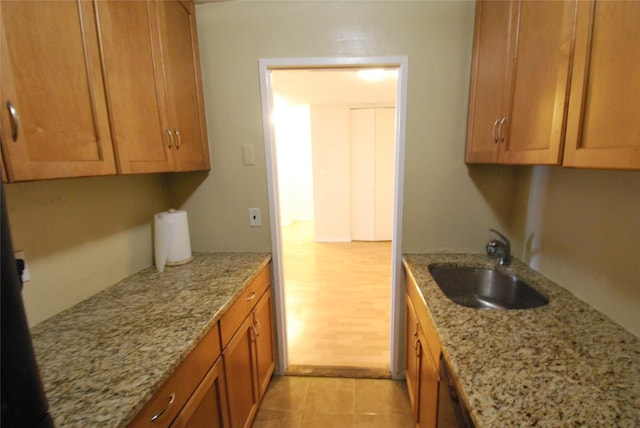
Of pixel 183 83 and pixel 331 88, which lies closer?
pixel 183 83

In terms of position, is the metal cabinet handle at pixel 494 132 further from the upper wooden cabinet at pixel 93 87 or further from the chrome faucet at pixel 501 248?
the upper wooden cabinet at pixel 93 87

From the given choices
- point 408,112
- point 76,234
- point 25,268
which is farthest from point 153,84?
point 408,112

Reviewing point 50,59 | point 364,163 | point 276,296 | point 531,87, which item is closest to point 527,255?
point 531,87

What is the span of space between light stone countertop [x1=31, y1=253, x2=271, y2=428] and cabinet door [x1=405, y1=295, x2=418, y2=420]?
0.88 metres

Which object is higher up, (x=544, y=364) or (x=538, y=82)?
(x=538, y=82)

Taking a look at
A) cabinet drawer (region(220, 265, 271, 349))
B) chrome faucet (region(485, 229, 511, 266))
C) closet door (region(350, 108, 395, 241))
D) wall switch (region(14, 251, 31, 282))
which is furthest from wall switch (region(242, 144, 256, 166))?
closet door (region(350, 108, 395, 241))

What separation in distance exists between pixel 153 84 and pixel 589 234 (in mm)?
1881

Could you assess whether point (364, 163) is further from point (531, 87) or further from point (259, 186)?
point (531, 87)

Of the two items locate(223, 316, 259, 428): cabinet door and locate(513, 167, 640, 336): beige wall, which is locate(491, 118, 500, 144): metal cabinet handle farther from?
locate(223, 316, 259, 428): cabinet door

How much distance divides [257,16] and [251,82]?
0.34 metres

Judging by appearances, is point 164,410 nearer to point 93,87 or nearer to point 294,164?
point 93,87

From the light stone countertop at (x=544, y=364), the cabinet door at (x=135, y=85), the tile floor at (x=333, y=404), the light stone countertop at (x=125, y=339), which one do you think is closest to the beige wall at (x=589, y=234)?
the light stone countertop at (x=544, y=364)

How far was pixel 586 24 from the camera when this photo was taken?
0.73 m

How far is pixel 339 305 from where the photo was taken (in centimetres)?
274
